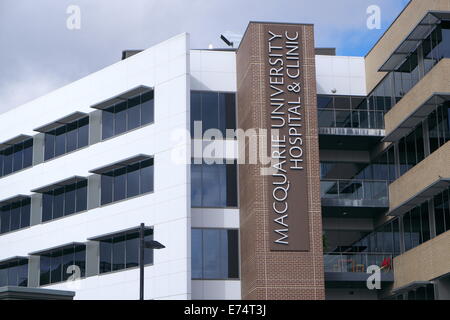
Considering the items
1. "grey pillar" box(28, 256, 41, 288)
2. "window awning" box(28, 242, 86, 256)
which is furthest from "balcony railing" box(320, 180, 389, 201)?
"grey pillar" box(28, 256, 41, 288)

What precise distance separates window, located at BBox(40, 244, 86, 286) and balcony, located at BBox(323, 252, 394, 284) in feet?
46.4

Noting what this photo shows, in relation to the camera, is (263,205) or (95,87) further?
(95,87)

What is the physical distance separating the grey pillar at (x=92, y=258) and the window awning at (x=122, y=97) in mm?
7593

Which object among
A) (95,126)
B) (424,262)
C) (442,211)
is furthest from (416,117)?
(95,126)

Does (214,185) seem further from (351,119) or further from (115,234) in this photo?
(351,119)

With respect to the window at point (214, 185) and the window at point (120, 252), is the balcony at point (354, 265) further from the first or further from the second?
the window at point (120, 252)

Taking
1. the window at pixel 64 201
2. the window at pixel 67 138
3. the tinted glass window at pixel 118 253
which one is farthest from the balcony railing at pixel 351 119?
the window at pixel 64 201

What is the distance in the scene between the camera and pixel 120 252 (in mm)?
43781

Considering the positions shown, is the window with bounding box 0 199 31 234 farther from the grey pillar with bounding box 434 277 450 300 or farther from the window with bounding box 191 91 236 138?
the grey pillar with bounding box 434 277 450 300

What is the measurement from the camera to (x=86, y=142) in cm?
4803

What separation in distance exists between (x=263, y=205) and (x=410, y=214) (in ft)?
24.0

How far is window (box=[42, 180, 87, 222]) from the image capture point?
156 ft
